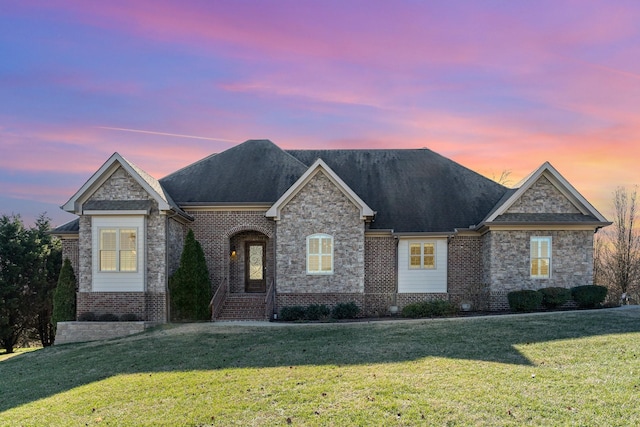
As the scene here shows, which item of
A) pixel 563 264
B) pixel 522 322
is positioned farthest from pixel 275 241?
pixel 563 264

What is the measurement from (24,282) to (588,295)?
30.2 metres

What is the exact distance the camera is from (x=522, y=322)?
51.2 feet

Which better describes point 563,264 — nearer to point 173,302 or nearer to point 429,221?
point 429,221

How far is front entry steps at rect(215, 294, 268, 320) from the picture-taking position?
19625mm

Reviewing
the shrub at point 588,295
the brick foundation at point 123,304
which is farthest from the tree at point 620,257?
the brick foundation at point 123,304

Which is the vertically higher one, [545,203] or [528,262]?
[545,203]

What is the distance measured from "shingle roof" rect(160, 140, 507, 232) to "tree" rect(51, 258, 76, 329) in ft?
18.2

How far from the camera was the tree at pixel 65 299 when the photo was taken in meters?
19.4

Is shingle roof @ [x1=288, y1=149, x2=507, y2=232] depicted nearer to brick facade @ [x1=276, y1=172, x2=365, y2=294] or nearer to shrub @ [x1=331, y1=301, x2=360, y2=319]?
brick facade @ [x1=276, y1=172, x2=365, y2=294]

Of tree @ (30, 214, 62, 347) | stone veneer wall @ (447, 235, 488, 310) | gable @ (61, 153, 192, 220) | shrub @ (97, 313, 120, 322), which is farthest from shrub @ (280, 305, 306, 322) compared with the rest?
tree @ (30, 214, 62, 347)

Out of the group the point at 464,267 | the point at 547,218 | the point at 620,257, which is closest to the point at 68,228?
the point at 464,267

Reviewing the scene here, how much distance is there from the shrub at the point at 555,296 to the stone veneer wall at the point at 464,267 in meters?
2.51

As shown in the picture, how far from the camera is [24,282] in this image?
28.7 meters

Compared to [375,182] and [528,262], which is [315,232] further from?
[528,262]
